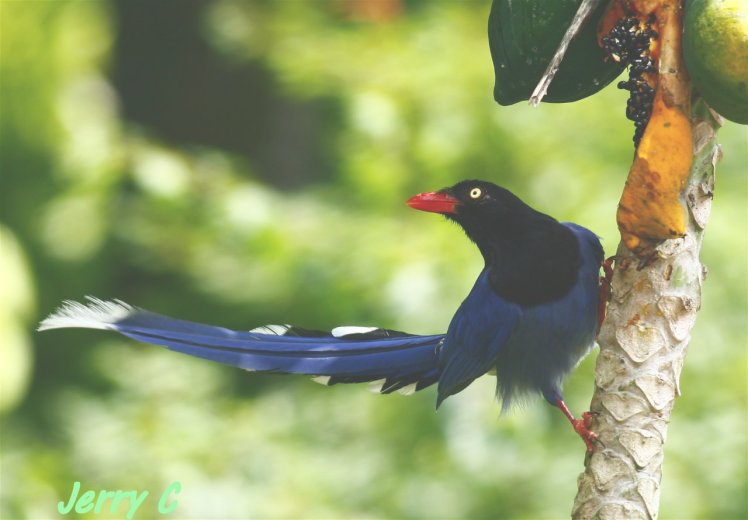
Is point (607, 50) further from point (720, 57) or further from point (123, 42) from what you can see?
point (123, 42)

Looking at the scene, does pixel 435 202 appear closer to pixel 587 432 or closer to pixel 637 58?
pixel 587 432

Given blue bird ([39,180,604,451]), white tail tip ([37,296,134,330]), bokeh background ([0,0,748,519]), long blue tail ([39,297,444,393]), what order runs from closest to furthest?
white tail tip ([37,296,134,330]) → long blue tail ([39,297,444,393]) → blue bird ([39,180,604,451]) → bokeh background ([0,0,748,519])

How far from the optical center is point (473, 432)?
11.7 ft

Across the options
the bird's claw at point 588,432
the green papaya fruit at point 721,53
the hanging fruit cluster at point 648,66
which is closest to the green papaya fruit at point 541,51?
the hanging fruit cluster at point 648,66

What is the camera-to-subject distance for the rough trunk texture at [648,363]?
1336 millimetres

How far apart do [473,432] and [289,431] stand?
0.96 meters

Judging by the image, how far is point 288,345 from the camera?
1.92m

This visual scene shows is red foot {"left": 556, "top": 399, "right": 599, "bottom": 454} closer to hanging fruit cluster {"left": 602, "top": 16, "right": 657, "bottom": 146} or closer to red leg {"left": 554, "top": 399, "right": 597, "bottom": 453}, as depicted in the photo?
red leg {"left": 554, "top": 399, "right": 597, "bottom": 453}

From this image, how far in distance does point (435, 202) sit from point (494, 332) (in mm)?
297

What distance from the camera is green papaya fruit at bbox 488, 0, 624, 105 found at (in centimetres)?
135

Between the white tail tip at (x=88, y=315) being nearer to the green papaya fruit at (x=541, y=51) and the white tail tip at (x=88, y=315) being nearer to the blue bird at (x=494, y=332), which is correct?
the blue bird at (x=494, y=332)

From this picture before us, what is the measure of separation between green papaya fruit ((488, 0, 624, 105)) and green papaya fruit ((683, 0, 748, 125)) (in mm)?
161

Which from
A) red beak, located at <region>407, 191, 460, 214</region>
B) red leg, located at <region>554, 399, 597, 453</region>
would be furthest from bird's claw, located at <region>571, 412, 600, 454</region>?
red beak, located at <region>407, 191, 460, 214</region>

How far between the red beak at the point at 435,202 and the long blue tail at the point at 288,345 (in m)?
0.27
